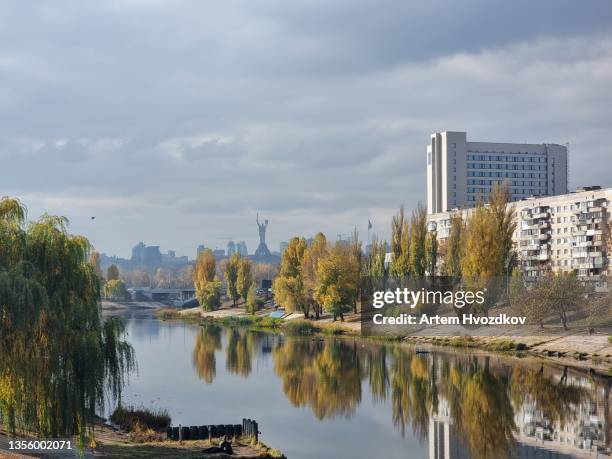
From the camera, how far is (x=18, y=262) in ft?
84.7

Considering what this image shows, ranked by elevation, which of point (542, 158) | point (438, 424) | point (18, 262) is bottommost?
point (438, 424)

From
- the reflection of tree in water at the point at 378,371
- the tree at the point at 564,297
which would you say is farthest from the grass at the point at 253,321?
the tree at the point at 564,297

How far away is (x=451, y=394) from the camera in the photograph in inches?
1845

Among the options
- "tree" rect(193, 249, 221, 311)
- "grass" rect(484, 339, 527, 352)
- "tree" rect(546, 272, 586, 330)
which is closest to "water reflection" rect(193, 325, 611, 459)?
"grass" rect(484, 339, 527, 352)

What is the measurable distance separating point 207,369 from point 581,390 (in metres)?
27.2

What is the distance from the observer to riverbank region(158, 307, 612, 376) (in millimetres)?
60156

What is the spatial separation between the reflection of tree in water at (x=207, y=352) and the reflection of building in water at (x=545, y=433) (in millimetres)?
20503

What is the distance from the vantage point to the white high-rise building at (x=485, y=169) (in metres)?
174

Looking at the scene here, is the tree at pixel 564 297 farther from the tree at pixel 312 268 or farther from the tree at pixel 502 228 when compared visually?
the tree at pixel 312 268

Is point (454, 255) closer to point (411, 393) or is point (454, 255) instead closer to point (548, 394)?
point (411, 393)

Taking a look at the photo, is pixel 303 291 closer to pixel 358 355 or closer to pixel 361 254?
pixel 361 254

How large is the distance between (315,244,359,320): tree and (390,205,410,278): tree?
5096mm

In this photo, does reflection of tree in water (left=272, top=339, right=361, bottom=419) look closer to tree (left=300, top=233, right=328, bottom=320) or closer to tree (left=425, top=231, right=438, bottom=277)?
tree (left=425, top=231, right=438, bottom=277)

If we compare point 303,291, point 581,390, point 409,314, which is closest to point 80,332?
point 581,390
